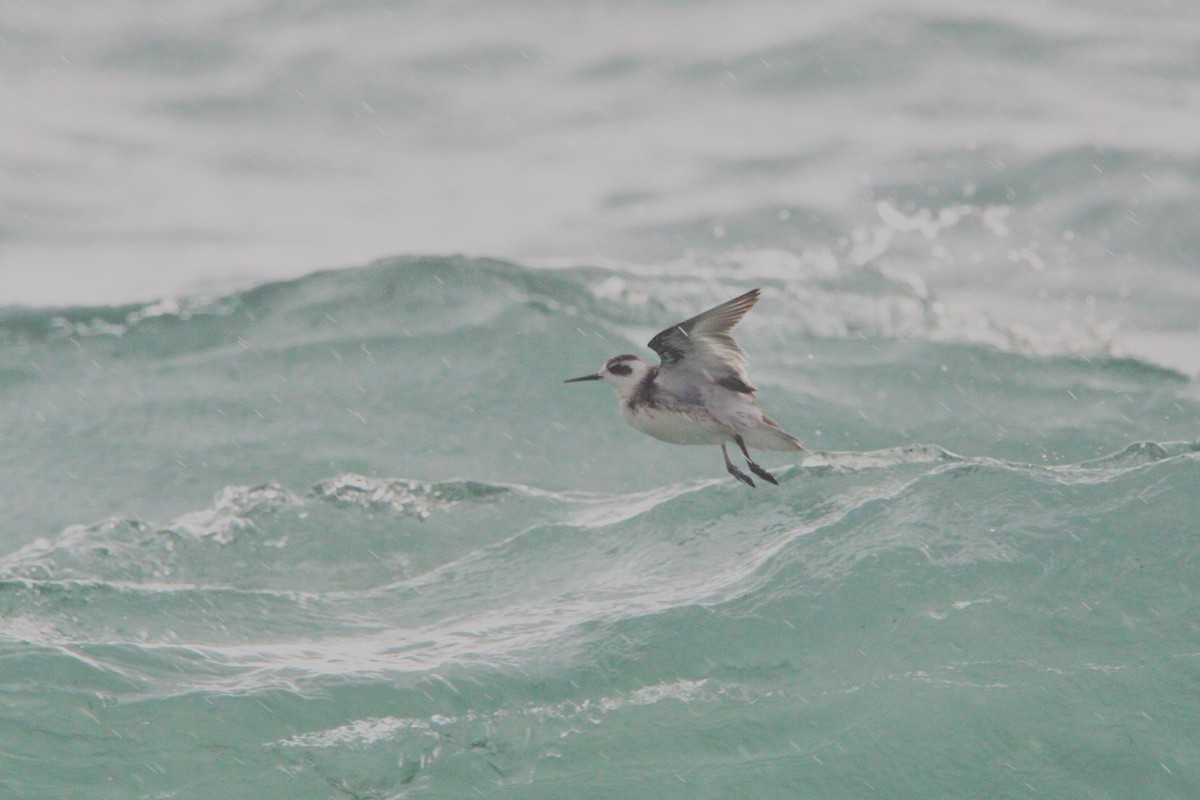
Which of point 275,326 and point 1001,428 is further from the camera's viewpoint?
point 275,326

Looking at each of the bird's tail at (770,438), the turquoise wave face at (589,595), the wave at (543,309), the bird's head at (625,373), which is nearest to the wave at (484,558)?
the turquoise wave face at (589,595)

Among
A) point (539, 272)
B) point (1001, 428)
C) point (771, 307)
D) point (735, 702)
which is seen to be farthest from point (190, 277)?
point (735, 702)

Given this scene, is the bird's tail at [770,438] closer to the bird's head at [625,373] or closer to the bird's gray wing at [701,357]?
the bird's gray wing at [701,357]

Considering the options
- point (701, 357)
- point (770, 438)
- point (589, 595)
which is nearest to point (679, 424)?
point (701, 357)

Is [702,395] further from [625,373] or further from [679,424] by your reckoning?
[625,373]

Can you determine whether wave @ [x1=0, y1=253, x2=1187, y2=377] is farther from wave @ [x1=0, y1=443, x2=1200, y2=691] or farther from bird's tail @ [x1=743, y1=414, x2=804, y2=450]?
bird's tail @ [x1=743, y1=414, x2=804, y2=450]

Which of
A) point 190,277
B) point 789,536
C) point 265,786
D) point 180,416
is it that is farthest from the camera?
point 190,277

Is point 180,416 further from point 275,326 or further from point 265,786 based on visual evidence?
point 265,786
